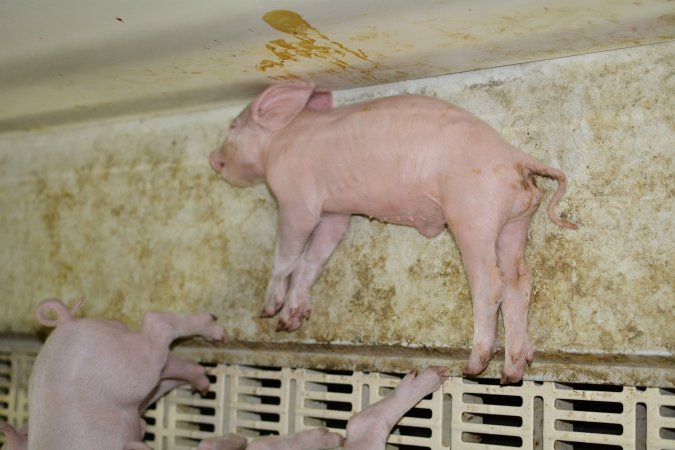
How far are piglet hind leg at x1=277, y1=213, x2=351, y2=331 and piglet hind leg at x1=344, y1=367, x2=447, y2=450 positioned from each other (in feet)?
1.37

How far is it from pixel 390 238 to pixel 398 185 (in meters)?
0.35

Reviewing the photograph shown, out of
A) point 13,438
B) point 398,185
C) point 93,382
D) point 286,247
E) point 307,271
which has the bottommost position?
point 13,438

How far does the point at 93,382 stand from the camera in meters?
2.46

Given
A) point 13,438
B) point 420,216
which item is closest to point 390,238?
point 420,216

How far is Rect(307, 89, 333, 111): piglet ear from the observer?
2639 millimetres

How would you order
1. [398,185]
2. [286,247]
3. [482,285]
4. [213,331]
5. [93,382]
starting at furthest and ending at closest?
[213,331], [286,247], [93,382], [398,185], [482,285]

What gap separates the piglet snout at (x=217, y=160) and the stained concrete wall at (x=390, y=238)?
0.14 metres

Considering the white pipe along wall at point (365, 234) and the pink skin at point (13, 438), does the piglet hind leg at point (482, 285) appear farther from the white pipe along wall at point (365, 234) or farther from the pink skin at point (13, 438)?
the pink skin at point (13, 438)

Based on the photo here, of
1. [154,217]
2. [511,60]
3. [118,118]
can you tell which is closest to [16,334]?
[154,217]

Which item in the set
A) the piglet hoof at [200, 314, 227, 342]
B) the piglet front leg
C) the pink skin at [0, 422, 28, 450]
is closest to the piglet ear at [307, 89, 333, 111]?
the piglet front leg

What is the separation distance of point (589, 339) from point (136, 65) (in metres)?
1.64

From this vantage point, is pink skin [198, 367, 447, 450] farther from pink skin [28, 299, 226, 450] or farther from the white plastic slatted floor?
pink skin [28, 299, 226, 450]

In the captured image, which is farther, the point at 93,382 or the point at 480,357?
the point at 93,382

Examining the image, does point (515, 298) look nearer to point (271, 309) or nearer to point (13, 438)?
point (271, 309)
